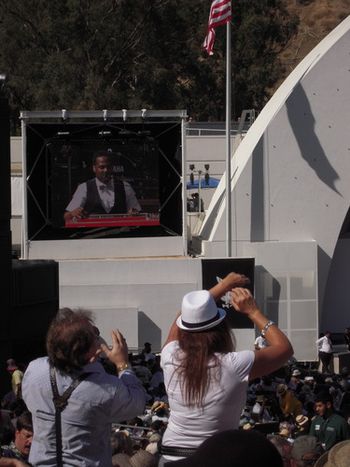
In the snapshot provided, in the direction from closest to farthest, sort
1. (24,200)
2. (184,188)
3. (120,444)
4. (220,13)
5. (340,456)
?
(340,456) → (120,444) → (24,200) → (220,13) → (184,188)

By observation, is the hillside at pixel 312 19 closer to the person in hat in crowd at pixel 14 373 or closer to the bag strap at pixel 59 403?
the person in hat in crowd at pixel 14 373

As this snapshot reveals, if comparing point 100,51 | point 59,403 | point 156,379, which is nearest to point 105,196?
point 156,379

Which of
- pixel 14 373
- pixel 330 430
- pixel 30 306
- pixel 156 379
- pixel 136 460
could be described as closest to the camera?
pixel 136 460

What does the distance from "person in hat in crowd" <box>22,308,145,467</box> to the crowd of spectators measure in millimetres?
202

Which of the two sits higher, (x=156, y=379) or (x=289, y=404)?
(x=156, y=379)

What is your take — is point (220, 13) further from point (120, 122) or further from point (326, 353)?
point (326, 353)

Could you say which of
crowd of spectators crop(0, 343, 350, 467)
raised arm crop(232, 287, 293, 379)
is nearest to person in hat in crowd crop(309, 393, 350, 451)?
crowd of spectators crop(0, 343, 350, 467)

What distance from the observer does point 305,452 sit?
6980mm

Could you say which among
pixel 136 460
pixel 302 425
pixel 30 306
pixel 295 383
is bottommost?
pixel 295 383

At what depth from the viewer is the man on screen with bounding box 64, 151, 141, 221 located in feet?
75.4

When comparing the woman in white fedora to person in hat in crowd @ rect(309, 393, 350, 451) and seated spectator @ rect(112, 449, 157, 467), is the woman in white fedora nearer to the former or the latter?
seated spectator @ rect(112, 449, 157, 467)

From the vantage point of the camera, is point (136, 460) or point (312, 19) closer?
point (136, 460)

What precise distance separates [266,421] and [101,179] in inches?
435

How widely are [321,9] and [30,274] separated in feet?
256
